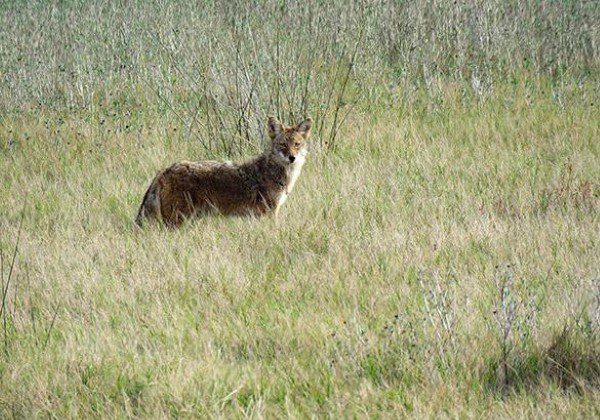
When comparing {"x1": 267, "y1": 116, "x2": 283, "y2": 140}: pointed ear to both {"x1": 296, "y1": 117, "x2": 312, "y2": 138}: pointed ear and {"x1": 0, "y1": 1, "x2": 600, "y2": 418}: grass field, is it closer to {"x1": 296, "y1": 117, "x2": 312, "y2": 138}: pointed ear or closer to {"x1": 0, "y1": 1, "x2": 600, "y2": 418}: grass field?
{"x1": 296, "y1": 117, "x2": 312, "y2": 138}: pointed ear

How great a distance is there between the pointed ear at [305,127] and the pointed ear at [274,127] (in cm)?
16

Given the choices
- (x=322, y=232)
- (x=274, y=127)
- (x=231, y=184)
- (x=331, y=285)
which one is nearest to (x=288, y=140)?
(x=274, y=127)

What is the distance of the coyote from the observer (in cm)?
616

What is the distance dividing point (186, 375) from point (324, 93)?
5.78m

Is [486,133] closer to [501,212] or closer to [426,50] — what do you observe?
[501,212]

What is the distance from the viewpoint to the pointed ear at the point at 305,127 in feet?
22.7

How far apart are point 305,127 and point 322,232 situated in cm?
151

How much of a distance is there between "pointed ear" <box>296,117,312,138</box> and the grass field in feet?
1.52

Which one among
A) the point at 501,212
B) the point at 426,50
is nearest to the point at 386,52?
the point at 426,50

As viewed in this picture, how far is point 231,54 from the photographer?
9023 millimetres

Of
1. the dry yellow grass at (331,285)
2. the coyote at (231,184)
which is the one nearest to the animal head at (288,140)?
the coyote at (231,184)

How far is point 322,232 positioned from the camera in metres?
5.77

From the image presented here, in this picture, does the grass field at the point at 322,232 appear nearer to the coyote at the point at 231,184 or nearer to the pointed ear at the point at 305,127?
the coyote at the point at 231,184

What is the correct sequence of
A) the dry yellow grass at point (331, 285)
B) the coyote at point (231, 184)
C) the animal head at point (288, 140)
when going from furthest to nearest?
the animal head at point (288, 140) < the coyote at point (231, 184) < the dry yellow grass at point (331, 285)
